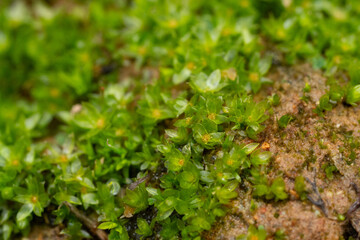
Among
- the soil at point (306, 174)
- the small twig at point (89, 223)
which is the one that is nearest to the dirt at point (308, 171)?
the soil at point (306, 174)

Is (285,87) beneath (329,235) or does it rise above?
above

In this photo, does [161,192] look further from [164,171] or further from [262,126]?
[262,126]

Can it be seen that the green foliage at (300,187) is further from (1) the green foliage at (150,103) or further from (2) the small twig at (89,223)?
(2) the small twig at (89,223)

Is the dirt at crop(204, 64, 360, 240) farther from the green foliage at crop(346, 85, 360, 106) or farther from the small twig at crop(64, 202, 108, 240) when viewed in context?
the small twig at crop(64, 202, 108, 240)

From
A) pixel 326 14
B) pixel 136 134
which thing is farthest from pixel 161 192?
pixel 326 14

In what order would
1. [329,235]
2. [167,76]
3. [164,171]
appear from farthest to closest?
[167,76], [164,171], [329,235]

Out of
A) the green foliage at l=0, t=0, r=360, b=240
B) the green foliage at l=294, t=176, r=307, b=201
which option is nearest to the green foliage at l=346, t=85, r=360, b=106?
the green foliage at l=0, t=0, r=360, b=240

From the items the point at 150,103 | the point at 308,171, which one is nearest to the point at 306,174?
the point at 308,171

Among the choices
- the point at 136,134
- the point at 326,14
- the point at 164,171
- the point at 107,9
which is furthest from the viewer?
the point at 107,9
